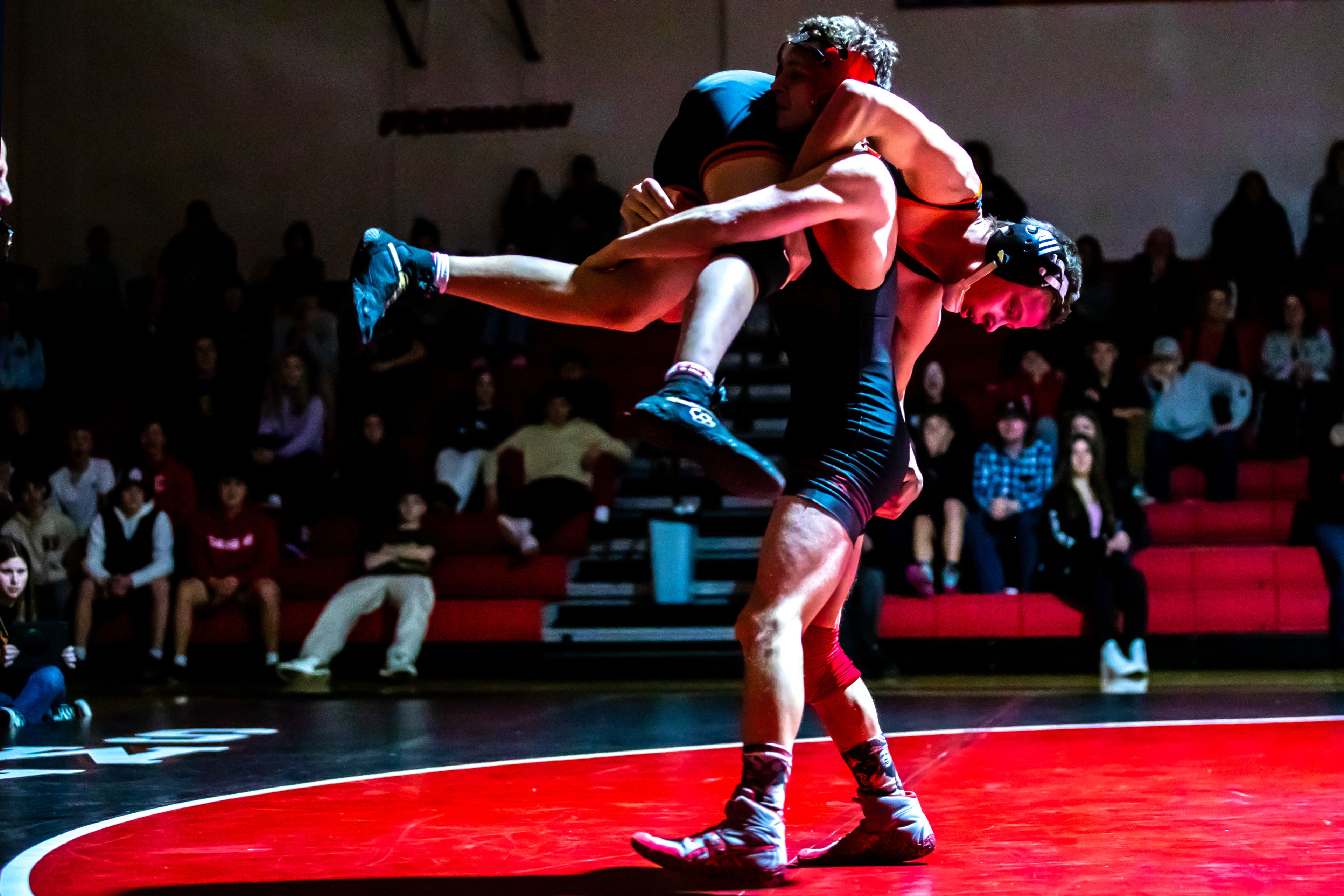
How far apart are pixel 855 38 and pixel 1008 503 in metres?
5.05

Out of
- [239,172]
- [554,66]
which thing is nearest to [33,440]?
[239,172]

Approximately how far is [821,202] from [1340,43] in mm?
9875

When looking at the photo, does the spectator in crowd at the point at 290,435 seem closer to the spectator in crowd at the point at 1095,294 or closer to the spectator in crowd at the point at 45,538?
the spectator in crowd at the point at 45,538

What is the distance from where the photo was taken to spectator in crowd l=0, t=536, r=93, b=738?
17.8 ft

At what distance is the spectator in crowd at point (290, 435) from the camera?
889 cm

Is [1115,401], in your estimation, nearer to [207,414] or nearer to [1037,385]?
[1037,385]

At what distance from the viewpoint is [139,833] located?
3125mm

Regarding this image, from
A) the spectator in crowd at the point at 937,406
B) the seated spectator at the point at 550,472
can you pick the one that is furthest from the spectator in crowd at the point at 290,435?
the spectator in crowd at the point at 937,406

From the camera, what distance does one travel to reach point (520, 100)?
1173cm

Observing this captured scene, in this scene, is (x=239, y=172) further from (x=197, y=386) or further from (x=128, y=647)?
(x=128, y=647)

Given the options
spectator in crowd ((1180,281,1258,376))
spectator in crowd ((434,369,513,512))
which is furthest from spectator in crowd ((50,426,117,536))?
spectator in crowd ((1180,281,1258,376))

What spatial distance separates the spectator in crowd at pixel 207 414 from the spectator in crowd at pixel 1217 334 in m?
5.84

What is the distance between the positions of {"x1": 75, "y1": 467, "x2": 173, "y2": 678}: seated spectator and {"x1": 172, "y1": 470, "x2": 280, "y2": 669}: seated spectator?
0.11 meters

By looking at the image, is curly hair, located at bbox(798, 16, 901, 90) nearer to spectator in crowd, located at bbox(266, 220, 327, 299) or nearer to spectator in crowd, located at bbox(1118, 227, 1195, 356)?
spectator in crowd, located at bbox(1118, 227, 1195, 356)
